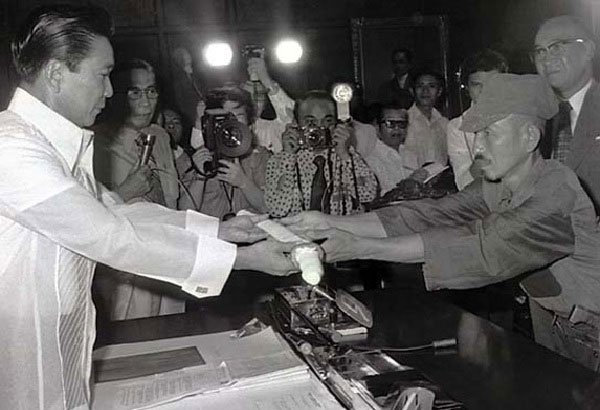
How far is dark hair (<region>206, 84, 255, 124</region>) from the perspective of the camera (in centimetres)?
305

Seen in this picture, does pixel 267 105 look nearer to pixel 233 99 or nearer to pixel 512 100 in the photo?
pixel 233 99

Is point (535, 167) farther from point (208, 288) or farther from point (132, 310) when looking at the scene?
point (132, 310)

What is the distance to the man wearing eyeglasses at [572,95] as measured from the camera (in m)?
2.13

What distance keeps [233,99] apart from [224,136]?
272 mm

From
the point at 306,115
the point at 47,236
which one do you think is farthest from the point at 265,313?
the point at 306,115

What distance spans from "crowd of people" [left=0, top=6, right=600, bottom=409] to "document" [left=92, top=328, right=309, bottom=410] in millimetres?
89

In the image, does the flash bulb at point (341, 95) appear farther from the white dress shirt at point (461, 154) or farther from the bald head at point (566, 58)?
the bald head at point (566, 58)

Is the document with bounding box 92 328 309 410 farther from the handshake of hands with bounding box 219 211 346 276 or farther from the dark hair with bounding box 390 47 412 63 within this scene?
the dark hair with bounding box 390 47 412 63

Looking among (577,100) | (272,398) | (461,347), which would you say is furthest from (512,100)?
(272,398)

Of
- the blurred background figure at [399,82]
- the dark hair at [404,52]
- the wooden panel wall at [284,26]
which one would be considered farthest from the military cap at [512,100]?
the dark hair at [404,52]

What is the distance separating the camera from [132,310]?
2.28 meters

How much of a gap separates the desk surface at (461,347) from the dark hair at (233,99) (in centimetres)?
152

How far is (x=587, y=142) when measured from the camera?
7.14 ft

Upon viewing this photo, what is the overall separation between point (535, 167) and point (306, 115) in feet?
4.56
